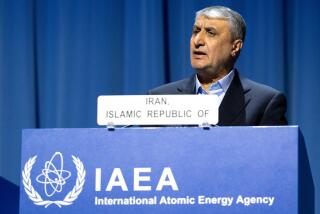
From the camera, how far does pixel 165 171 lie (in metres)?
1.56

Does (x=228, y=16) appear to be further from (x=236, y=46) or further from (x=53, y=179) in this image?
(x=53, y=179)

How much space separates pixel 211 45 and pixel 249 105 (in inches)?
9.3

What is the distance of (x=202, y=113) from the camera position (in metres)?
1.60

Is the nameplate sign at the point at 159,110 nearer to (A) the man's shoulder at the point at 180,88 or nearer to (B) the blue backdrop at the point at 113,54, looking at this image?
(A) the man's shoulder at the point at 180,88

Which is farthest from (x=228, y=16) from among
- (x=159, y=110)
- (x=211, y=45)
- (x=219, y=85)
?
(x=159, y=110)

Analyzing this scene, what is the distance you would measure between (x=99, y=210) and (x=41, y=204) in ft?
0.41

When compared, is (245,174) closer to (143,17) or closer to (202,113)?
(202,113)

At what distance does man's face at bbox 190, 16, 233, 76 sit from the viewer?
2309mm

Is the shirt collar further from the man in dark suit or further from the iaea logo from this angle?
the iaea logo

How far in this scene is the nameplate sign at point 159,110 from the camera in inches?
63.0

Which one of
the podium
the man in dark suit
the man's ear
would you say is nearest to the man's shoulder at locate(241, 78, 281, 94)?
the man in dark suit

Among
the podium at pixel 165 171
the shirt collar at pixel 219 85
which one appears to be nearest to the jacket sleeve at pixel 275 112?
the shirt collar at pixel 219 85

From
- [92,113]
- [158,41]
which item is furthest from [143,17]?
[92,113]

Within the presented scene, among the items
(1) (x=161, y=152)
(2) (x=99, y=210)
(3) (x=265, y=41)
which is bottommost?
(2) (x=99, y=210)
